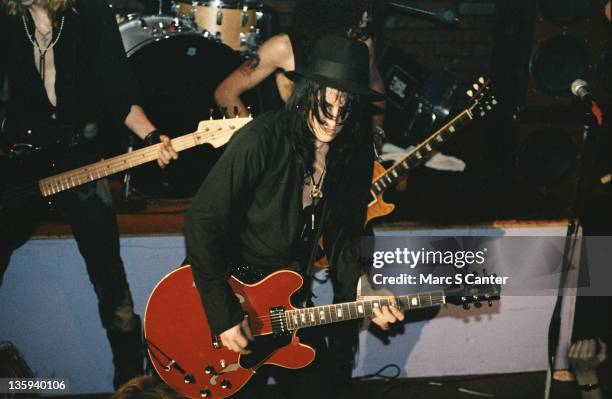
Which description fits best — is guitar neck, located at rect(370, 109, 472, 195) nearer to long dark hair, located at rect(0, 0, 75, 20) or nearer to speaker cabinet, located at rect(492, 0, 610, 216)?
speaker cabinet, located at rect(492, 0, 610, 216)

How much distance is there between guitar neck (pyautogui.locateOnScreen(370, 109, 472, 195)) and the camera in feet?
10.7

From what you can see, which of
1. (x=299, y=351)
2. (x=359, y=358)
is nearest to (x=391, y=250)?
(x=359, y=358)

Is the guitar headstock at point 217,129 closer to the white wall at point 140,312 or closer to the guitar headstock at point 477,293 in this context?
the white wall at point 140,312

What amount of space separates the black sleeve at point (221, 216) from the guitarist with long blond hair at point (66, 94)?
0.92 metres

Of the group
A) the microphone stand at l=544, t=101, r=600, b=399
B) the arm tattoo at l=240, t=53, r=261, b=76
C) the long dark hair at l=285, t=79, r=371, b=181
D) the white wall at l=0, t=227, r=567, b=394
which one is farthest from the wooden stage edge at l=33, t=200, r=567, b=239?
the long dark hair at l=285, t=79, r=371, b=181

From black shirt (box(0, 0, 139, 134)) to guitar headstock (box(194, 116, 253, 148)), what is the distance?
1.58ft

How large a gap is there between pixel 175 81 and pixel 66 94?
91 centimetres

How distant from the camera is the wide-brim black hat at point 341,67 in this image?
6.67ft

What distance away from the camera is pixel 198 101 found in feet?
11.8

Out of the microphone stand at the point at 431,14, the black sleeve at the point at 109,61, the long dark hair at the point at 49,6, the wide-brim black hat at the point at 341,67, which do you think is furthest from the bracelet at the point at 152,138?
the microphone stand at the point at 431,14

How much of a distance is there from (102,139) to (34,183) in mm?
780

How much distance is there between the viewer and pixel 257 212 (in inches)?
87.7

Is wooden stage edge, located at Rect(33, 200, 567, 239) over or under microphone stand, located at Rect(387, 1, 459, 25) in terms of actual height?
under

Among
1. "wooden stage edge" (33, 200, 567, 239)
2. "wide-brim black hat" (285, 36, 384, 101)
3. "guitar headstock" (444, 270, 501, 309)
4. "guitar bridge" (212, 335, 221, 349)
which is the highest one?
"wide-brim black hat" (285, 36, 384, 101)
